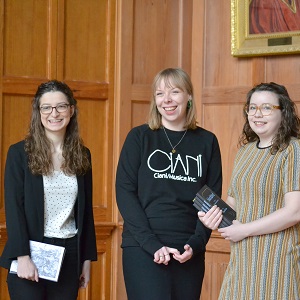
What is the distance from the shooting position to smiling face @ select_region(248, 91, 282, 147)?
9.80 ft

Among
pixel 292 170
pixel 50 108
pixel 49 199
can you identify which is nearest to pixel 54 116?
pixel 50 108

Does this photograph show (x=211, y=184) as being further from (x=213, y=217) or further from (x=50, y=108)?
(x=50, y=108)

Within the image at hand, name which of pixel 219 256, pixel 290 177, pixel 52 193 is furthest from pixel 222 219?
pixel 219 256

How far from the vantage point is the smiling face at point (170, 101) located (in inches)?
128

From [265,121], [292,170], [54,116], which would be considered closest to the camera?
[292,170]

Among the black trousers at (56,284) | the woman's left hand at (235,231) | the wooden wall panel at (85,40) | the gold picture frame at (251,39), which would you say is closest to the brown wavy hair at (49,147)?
the black trousers at (56,284)

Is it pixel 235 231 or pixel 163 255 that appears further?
pixel 163 255

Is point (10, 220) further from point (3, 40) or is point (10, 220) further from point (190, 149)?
point (3, 40)

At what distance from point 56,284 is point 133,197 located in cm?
51

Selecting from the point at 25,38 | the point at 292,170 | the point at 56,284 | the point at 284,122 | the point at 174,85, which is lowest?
the point at 56,284

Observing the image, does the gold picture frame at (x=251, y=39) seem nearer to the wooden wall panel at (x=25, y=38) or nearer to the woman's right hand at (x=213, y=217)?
the wooden wall panel at (x=25, y=38)

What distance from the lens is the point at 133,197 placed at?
3.19 m

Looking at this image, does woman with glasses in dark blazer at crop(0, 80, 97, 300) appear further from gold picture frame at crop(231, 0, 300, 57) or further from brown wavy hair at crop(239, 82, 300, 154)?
gold picture frame at crop(231, 0, 300, 57)

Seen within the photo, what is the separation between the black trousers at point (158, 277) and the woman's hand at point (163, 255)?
6cm
